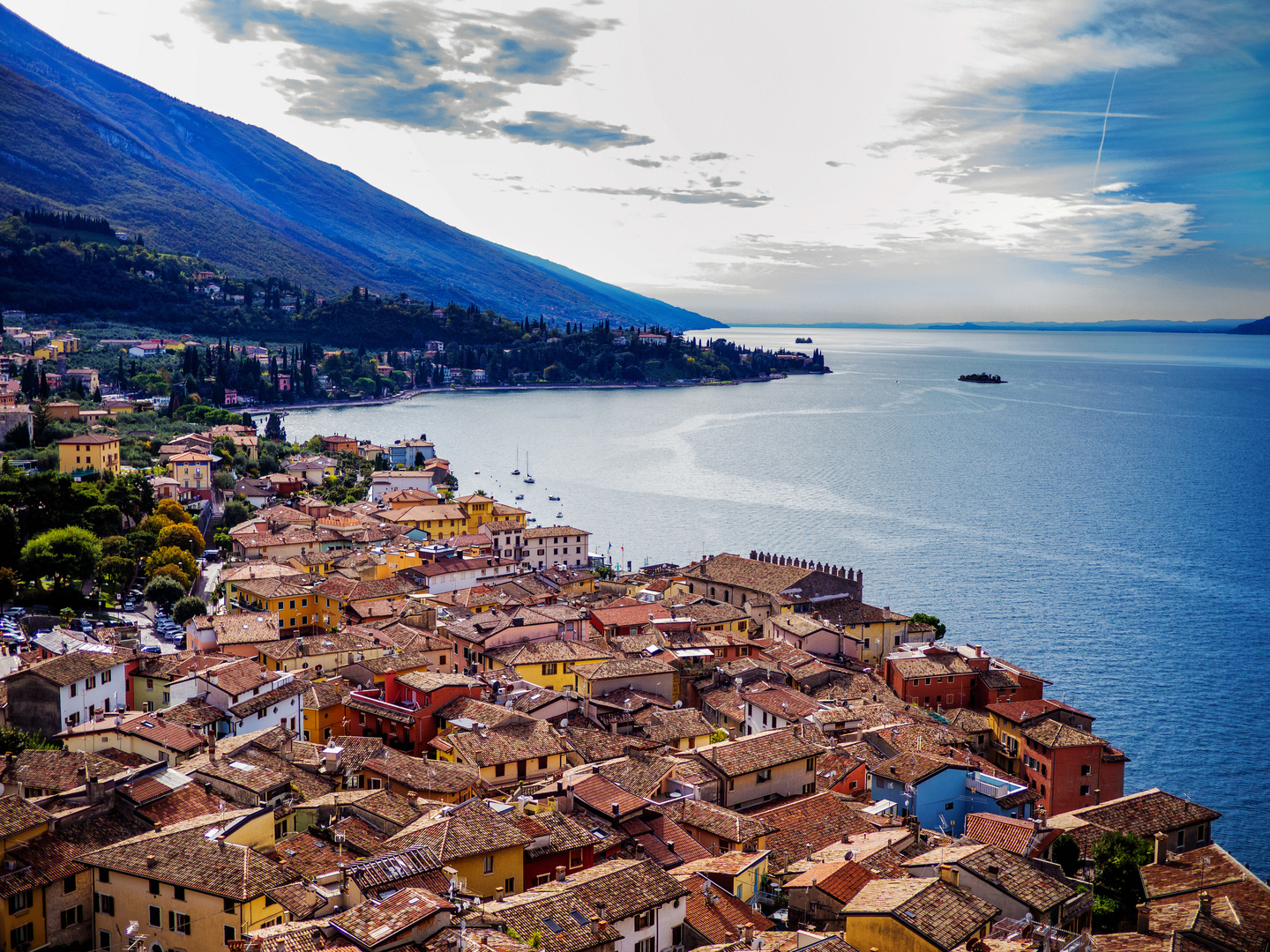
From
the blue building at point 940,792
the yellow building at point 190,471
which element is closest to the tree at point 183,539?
the yellow building at point 190,471

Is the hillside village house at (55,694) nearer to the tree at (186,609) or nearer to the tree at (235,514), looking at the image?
the tree at (186,609)

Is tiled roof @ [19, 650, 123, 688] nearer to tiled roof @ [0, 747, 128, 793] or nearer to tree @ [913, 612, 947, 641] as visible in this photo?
tiled roof @ [0, 747, 128, 793]

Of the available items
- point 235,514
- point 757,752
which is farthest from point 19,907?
point 235,514

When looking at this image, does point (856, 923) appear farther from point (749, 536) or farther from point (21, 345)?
point (21, 345)

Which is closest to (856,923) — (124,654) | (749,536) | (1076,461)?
(124,654)

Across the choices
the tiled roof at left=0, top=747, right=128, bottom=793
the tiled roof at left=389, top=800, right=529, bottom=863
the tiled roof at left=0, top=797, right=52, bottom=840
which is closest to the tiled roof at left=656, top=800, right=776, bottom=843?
the tiled roof at left=389, top=800, right=529, bottom=863

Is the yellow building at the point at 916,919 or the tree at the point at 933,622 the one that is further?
the tree at the point at 933,622
